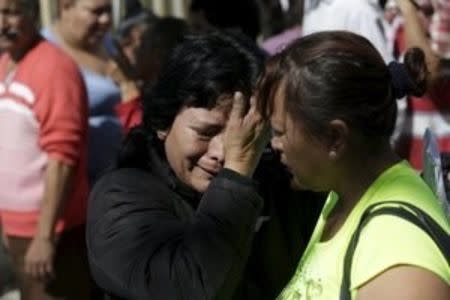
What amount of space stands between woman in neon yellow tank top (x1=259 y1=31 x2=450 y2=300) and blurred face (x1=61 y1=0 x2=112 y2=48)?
350 cm

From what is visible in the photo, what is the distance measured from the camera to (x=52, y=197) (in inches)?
199

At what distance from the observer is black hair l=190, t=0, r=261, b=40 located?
7.32 metres

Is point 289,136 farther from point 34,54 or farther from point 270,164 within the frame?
point 34,54

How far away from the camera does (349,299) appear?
2311 millimetres

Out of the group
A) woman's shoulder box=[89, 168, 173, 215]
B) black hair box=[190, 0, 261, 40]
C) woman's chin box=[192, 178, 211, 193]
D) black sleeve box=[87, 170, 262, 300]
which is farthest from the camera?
black hair box=[190, 0, 261, 40]

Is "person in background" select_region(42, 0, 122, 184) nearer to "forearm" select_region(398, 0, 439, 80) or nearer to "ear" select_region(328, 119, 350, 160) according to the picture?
"forearm" select_region(398, 0, 439, 80)

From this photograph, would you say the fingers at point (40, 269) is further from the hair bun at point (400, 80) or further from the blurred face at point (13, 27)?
the hair bun at point (400, 80)

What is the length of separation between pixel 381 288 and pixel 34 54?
10.4ft

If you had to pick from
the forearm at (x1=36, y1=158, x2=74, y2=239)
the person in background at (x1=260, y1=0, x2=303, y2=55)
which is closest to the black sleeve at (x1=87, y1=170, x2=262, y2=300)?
the forearm at (x1=36, y1=158, x2=74, y2=239)

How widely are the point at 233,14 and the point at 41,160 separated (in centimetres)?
247

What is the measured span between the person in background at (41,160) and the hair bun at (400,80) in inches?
103

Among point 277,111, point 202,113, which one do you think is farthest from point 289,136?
point 202,113

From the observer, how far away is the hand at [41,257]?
5035 millimetres

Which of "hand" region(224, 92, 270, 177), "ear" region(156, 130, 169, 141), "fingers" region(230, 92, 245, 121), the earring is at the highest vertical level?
the earring
